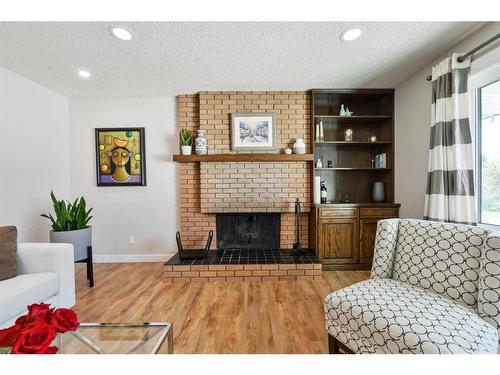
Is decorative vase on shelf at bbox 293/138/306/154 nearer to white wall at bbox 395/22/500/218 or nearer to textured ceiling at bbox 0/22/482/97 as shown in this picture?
textured ceiling at bbox 0/22/482/97

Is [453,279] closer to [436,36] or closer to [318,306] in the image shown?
[318,306]

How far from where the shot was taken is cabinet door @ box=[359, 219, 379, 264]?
2749mm

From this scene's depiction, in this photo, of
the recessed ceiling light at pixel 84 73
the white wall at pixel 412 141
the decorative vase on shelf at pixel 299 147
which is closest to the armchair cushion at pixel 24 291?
the recessed ceiling light at pixel 84 73

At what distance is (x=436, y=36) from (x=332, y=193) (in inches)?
74.9

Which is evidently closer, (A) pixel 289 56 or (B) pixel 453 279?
(B) pixel 453 279

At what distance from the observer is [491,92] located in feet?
5.90

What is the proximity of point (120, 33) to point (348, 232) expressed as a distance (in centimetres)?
295

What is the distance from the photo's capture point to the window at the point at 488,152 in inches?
69.3

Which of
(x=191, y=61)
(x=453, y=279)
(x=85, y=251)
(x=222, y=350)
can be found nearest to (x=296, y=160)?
(x=191, y=61)

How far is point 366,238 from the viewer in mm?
2756

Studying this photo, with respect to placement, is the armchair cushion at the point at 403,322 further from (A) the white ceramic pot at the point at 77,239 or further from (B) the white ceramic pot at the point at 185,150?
(A) the white ceramic pot at the point at 77,239

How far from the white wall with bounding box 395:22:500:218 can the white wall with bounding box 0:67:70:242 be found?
4273mm

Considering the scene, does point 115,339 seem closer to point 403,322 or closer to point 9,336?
point 9,336

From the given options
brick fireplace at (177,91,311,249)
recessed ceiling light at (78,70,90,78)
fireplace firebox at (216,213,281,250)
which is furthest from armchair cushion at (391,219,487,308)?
recessed ceiling light at (78,70,90,78)
